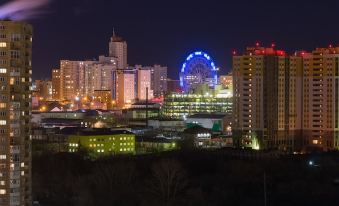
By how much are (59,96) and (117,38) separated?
13.8 feet

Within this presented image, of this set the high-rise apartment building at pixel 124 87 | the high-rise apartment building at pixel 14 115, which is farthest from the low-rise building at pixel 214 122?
the high-rise apartment building at pixel 124 87

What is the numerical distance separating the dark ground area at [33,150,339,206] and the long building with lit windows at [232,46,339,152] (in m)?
3.15

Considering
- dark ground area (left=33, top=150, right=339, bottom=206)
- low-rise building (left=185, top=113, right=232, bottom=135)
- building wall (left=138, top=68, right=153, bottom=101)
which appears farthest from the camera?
building wall (left=138, top=68, right=153, bottom=101)

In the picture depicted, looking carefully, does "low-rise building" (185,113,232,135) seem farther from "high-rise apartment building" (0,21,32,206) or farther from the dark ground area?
"high-rise apartment building" (0,21,32,206)

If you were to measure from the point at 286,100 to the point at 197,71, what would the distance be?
5635 mm

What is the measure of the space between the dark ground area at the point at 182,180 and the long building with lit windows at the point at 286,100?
124 inches

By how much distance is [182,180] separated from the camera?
441 inches

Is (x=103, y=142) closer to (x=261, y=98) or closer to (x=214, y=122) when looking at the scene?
(x=261, y=98)

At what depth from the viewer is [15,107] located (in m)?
8.83

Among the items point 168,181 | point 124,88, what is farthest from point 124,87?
point 168,181

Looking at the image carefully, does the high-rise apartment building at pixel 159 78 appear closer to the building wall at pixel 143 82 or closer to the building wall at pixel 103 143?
the building wall at pixel 143 82

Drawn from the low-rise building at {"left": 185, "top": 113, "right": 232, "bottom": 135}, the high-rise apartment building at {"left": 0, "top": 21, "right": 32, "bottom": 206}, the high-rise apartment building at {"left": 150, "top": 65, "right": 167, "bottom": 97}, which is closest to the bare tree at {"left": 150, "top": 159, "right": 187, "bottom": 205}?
the high-rise apartment building at {"left": 0, "top": 21, "right": 32, "bottom": 206}

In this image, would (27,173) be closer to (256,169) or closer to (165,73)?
(256,169)

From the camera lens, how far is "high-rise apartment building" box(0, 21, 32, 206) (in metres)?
8.62
